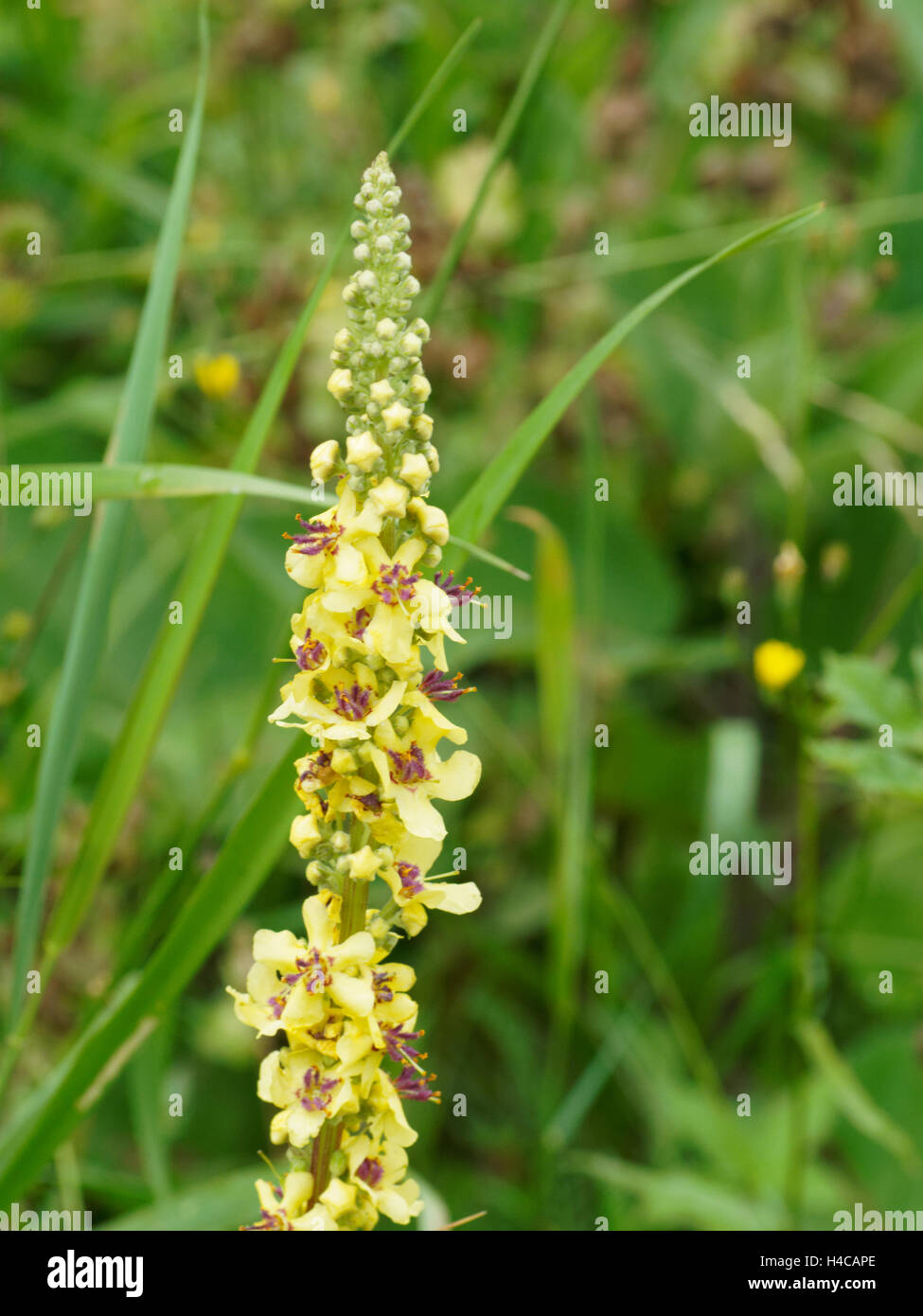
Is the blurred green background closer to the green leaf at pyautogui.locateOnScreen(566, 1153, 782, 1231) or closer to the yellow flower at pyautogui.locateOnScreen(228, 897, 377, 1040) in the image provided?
the green leaf at pyautogui.locateOnScreen(566, 1153, 782, 1231)

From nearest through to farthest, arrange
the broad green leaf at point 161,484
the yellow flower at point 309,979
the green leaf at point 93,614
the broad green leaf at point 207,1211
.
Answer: the yellow flower at point 309,979 < the broad green leaf at point 161,484 < the green leaf at point 93,614 < the broad green leaf at point 207,1211

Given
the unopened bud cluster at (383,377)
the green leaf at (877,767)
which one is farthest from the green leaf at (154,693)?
the green leaf at (877,767)

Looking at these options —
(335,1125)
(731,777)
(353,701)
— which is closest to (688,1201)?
(731,777)

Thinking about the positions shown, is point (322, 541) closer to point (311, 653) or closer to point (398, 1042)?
point (311, 653)

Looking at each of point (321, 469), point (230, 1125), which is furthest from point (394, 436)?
point (230, 1125)

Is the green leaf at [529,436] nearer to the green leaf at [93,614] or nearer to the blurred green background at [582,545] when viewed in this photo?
the green leaf at [93,614]

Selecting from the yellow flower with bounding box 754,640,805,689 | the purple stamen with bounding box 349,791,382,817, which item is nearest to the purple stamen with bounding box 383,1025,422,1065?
the purple stamen with bounding box 349,791,382,817
